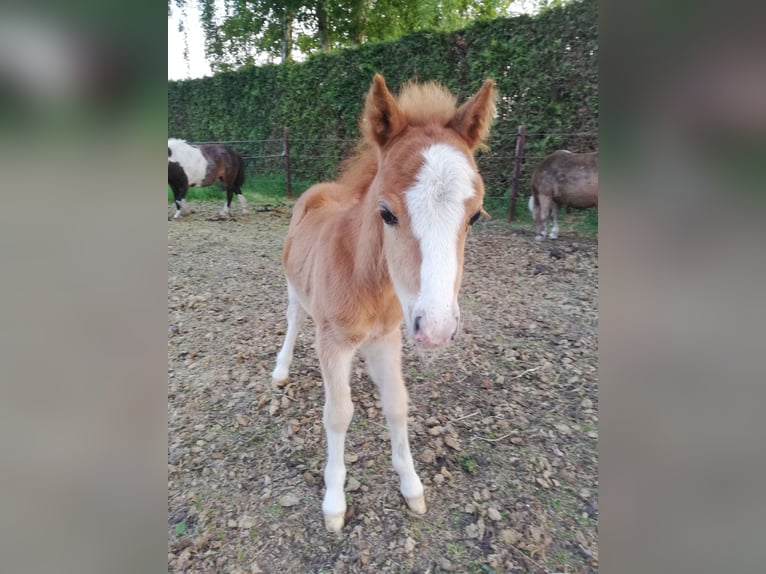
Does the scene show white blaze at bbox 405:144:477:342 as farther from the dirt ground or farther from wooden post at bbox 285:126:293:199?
wooden post at bbox 285:126:293:199

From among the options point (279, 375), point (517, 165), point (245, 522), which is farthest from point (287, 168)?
point (245, 522)

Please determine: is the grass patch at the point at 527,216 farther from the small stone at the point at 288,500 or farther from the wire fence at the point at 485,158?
the small stone at the point at 288,500

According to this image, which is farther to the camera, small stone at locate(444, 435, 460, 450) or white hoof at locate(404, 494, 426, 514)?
small stone at locate(444, 435, 460, 450)

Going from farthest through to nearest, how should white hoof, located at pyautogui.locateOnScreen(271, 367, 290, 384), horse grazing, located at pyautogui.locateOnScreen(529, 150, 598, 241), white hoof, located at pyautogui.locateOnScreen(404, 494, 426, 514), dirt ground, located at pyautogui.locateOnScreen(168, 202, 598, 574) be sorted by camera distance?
horse grazing, located at pyautogui.locateOnScreen(529, 150, 598, 241) < white hoof, located at pyautogui.locateOnScreen(271, 367, 290, 384) < white hoof, located at pyautogui.locateOnScreen(404, 494, 426, 514) < dirt ground, located at pyautogui.locateOnScreen(168, 202, 598, 574)

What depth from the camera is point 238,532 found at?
119 centimetres

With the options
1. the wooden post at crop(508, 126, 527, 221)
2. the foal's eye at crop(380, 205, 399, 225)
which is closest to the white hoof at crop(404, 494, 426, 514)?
the foal's eye at crop(380, 205, 399, 225)

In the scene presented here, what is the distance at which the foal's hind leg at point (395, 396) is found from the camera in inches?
52.9

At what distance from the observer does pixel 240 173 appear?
18.6ft

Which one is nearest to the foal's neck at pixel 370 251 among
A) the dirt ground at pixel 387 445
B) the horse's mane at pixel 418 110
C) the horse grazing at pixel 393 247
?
the horse grazing at pixel 393 247

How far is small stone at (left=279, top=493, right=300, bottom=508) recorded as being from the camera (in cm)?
132

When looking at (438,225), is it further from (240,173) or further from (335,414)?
(240,173)

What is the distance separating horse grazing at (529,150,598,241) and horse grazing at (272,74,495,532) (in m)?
2.99
